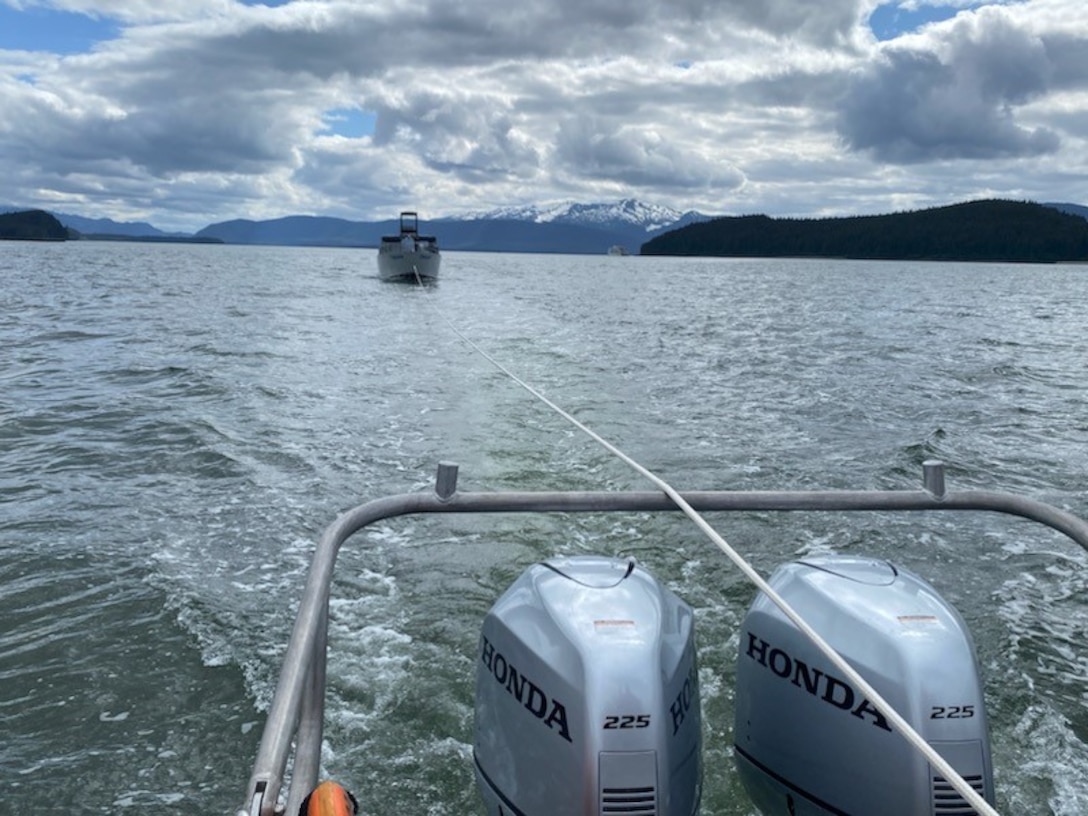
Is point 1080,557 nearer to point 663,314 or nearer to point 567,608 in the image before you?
point 567,608

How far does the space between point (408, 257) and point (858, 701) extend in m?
63.9

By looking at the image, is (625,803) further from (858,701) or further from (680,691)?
(858,701)

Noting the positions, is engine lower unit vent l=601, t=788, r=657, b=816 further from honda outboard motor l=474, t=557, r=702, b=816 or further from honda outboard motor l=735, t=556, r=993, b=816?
honda outboard motor l=735, t=556, r=993, b=816

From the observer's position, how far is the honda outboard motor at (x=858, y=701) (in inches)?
126

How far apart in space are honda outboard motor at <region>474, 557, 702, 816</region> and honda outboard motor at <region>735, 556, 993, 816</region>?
36cm

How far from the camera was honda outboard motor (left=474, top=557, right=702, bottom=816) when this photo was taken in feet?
10.1

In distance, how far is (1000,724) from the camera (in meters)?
5.70

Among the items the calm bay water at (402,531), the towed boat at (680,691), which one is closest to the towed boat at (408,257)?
the calm bay water at (402,531)

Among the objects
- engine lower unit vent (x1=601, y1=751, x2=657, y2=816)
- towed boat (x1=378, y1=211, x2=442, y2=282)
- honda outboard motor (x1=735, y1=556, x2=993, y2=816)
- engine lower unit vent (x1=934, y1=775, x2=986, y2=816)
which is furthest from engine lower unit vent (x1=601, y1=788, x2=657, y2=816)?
towed boat (x1=378, y1=211, x2=442, y2=282)

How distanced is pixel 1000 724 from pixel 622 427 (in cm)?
904

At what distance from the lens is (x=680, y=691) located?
11.0 ft

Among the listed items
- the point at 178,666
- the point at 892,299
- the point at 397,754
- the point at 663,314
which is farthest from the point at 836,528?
the point at 892,299

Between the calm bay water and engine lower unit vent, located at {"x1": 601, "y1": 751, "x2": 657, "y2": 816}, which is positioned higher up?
engine lower unit vent, located at {"x1": 601, "y1": 751, "x2": 657, "y2": 816}

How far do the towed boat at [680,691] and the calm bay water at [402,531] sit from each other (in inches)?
56.5
